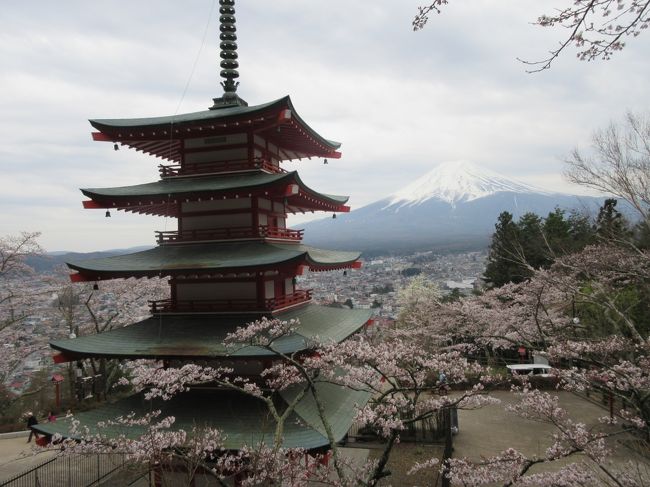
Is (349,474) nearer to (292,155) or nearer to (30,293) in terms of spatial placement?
(292,155)

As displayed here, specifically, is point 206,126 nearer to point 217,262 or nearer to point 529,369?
A: point 217,262

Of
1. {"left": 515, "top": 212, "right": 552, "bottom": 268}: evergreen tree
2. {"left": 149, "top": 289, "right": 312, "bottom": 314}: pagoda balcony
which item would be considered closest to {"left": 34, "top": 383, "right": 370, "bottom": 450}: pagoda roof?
{"left": 149, "top": 289, "right": 312, "bottom": 314}: pagoda balcony

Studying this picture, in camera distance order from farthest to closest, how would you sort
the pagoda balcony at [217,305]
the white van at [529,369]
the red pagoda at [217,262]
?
the white van at [529,369]
the pagoda balcony at [217,305]
the red pagoda at [217,262]

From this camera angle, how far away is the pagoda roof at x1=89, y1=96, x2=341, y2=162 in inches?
430

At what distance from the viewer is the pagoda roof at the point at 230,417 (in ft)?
28.9

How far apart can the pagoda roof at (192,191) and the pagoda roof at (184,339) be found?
318 centimetres

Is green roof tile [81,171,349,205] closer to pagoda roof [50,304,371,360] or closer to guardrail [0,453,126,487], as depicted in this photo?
pagoda roof [50,304,371,360]

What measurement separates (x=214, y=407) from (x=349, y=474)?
3.98 m

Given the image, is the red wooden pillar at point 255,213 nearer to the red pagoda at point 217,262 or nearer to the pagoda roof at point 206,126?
the red pagoda at point 217,262

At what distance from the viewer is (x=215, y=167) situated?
1203 centimetres

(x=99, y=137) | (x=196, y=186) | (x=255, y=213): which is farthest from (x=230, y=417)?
(x=99, y=137)

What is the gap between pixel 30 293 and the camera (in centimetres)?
2025

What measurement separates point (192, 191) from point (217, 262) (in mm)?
2053

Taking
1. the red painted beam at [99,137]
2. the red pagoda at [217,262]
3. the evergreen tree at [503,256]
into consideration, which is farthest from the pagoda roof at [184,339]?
the evergreen tree at [503,256]
